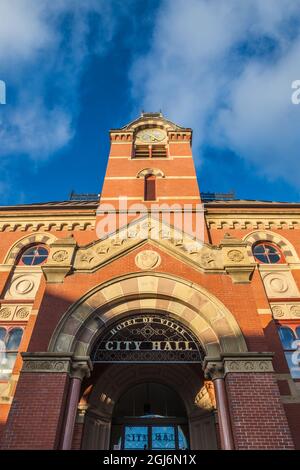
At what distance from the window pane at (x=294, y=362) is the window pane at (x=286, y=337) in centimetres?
22

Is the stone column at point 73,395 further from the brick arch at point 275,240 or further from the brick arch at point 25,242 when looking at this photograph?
the brick arch at point 275,240

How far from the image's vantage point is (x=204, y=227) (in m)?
13.1

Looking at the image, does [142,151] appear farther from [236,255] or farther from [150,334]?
[150,334]

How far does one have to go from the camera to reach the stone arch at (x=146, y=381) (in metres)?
9.49

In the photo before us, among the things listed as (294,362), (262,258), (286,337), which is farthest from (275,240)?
(294,362)

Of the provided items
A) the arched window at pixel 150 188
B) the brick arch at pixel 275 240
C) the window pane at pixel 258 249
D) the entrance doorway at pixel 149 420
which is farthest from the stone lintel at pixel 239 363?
the arched window at pixel 150 188

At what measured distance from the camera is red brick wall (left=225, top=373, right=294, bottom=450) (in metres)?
6.61

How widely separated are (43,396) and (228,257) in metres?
6.03

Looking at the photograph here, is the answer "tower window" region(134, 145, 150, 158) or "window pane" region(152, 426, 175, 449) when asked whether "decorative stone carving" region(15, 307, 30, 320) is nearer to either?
"window pane" region(152, 426, 175, 449)

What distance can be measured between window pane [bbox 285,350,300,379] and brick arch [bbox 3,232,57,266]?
31.3 feet

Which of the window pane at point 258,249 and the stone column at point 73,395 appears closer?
the stone column at point 73,395

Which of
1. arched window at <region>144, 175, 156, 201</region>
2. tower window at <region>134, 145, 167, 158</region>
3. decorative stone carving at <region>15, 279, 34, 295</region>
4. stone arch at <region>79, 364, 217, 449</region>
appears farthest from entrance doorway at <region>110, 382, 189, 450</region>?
tower window at <region>134, 145, 167, 158</region>

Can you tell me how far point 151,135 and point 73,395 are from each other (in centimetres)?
1560
